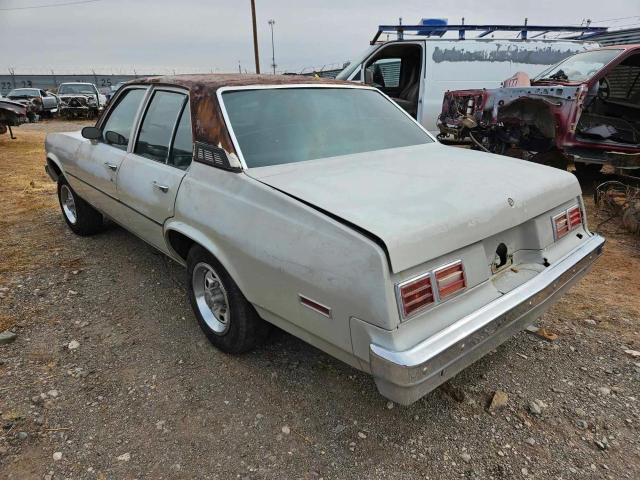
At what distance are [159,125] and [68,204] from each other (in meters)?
2.52

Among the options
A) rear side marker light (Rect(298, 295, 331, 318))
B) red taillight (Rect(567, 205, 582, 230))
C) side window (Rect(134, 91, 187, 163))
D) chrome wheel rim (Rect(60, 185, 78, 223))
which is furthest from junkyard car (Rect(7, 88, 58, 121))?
red taillight (Rect(567, 205, 582, 230))

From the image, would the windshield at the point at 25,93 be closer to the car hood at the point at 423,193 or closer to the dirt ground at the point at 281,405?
the dirt ground at the point at 281,405

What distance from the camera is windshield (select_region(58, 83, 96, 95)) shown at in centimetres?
2239

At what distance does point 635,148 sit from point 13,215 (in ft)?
26.1

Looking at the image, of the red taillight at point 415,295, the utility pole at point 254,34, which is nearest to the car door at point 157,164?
the red taillight at point 415,295

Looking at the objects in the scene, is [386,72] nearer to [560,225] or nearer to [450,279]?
[560,225]

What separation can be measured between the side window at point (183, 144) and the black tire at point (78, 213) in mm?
2285

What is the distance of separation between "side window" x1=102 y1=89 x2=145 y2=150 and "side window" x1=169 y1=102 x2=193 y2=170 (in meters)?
0.81

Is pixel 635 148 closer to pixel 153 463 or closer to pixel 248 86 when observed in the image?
pixel 248 86

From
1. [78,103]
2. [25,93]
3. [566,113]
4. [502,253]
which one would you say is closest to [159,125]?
[502,253]

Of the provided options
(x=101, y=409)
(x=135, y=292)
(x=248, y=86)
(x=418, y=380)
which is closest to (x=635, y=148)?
(x=248, y=86)

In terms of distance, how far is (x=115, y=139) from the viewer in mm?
3607

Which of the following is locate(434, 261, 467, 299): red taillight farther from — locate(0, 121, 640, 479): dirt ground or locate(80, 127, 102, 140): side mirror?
locate(80, 127, 102, 140): side mirror

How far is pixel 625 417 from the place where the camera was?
2264mm
